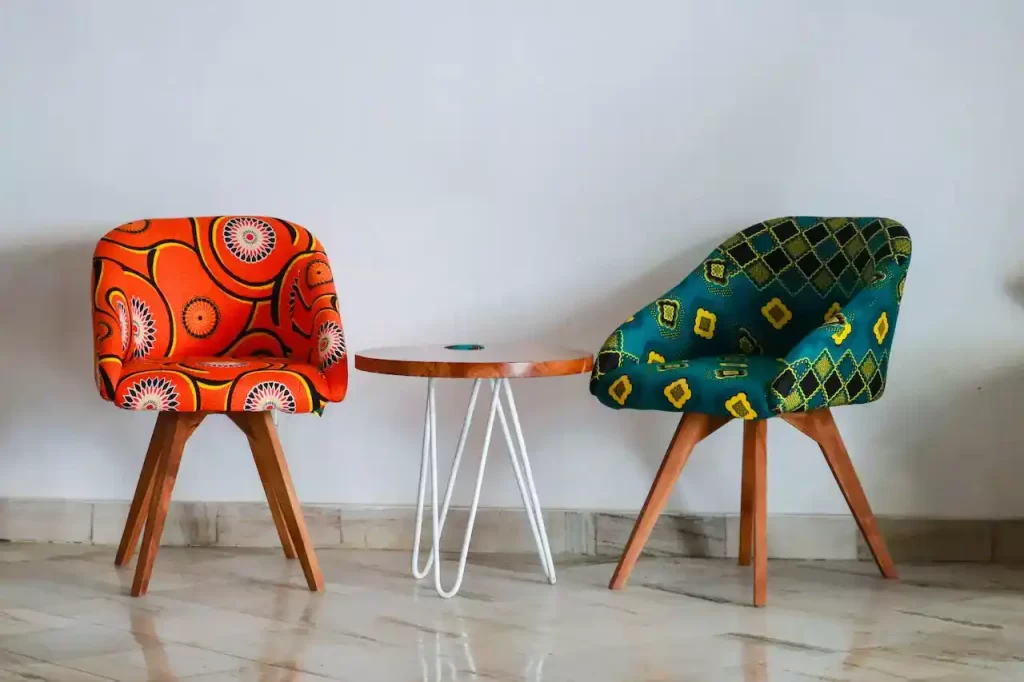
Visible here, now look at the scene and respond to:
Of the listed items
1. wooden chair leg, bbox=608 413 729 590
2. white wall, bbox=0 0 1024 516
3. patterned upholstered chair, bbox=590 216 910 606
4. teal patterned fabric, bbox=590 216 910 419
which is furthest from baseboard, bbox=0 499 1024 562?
teal patterned fabric, bbox=590 216 910 419

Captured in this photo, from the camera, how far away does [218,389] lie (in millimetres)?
2686

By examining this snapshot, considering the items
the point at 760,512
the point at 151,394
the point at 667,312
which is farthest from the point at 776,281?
the point at 151,394

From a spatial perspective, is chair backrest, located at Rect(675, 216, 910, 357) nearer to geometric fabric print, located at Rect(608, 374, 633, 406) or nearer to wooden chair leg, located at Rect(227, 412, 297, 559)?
geometric fabric print, located at Rect(608, 374, 633, 406)

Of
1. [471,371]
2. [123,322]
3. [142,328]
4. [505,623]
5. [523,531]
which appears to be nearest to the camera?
[505,623]

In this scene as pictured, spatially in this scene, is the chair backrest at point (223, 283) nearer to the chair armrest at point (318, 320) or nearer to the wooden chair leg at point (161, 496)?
the chair armrest at point (318, 320)

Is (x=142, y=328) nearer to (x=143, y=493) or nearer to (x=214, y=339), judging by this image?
(x=214, y=339)

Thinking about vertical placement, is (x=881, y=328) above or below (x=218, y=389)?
above

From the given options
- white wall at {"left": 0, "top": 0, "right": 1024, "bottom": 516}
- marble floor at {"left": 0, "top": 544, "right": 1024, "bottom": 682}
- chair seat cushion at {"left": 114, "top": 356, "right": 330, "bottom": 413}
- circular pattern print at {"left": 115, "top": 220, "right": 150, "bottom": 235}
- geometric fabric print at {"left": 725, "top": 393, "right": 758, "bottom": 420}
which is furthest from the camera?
white wall at {"left": 0, "top": 0, "right": 1024, "bottom": 516}

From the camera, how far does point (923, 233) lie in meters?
3.16

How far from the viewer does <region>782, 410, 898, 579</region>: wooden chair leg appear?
2791 millimetres

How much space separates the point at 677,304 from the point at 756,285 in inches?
8.6

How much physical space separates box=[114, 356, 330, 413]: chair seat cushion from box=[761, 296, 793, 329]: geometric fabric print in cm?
110

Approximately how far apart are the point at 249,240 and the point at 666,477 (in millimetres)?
1226

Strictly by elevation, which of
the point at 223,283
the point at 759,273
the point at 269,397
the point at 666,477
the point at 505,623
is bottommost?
the point at 505,623
